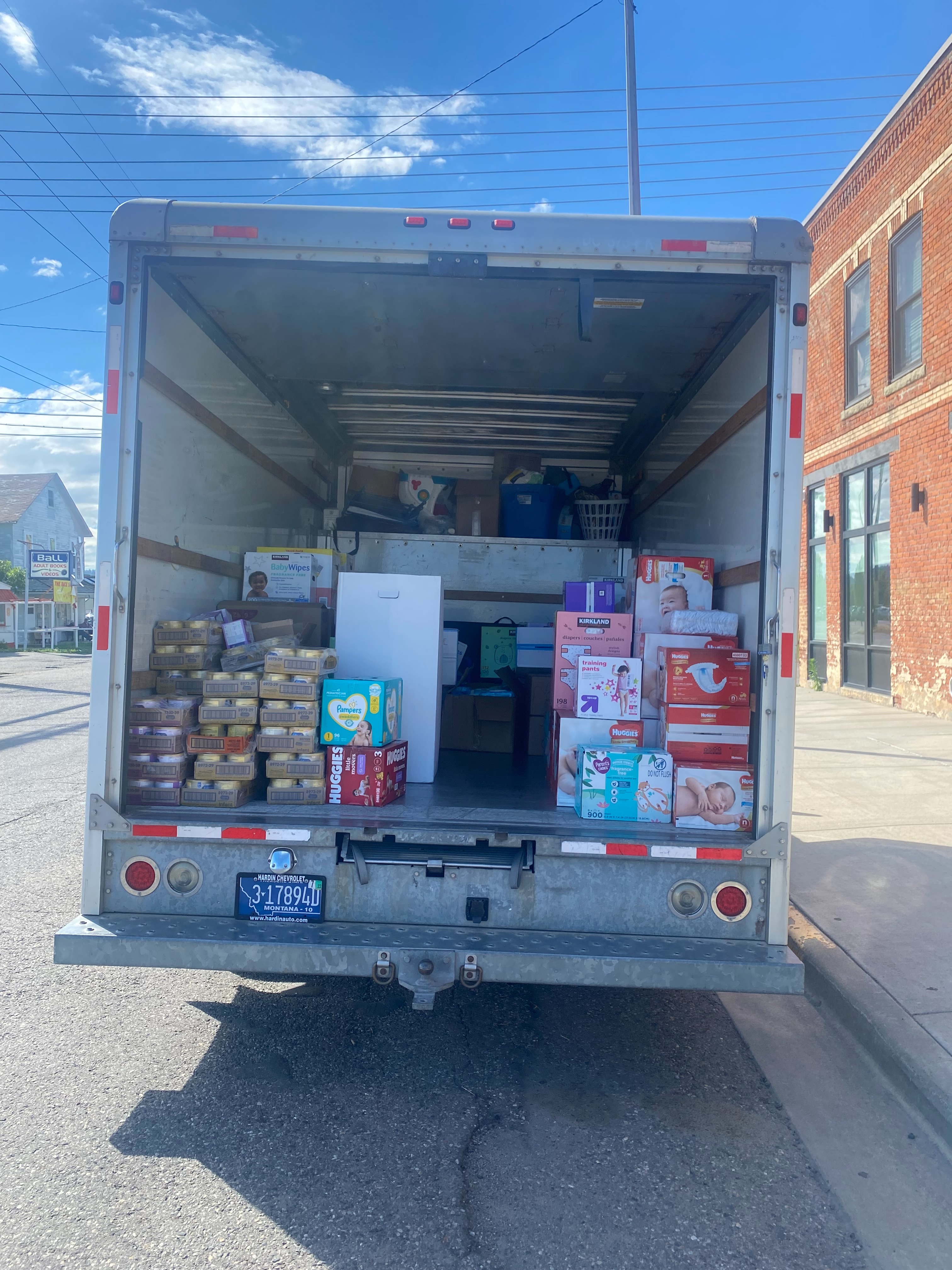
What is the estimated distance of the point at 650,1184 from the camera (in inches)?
108

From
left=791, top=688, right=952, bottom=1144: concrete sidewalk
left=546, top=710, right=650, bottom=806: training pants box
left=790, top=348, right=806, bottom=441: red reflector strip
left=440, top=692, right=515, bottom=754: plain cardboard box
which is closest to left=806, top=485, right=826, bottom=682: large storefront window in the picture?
left=791, top=688, right=952, bottom=1144: concrete sidewalk

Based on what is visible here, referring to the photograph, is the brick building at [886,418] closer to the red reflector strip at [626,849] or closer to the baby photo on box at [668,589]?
the baby photo on box at [668,589]

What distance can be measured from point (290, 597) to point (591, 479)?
293cm

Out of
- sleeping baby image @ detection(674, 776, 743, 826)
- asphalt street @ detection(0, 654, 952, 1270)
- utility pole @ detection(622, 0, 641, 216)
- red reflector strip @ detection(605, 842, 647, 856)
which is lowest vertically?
asphalt street @ detection(0, 654, 952, 1270)

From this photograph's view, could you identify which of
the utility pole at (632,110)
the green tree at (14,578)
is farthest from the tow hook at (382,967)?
the green tree at (14,578)

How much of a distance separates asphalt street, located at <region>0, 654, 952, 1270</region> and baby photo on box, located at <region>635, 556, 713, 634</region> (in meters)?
1.74

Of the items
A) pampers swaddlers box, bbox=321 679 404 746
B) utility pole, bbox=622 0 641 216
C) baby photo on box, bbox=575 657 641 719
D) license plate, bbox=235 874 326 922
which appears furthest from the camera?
utility pole, bbox=622 0 641 216

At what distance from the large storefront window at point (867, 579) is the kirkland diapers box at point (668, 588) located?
1018 cm

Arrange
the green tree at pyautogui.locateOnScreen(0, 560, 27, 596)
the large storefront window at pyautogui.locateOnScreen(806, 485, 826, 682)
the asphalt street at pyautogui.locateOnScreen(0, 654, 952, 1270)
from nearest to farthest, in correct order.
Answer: the asphalt street at pyautogui.locateOnScreen(0, 654, 952, 1270) < the large storefront window at pyautogui.locateOnScreen(806, 485, 826, 682) < the green tree at pyautogui.locateOnScreen(0, 560, 27, 596)

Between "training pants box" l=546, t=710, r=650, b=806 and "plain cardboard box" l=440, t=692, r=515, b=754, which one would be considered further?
"plain cardboard box" l=440, t=692, r=515, b=754

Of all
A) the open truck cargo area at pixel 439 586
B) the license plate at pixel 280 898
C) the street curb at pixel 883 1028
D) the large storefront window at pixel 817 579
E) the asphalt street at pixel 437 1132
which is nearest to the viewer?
the asphalt street at pixel 437 1132

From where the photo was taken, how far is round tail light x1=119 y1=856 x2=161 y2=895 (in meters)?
3.11

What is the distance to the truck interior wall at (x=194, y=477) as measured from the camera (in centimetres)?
354

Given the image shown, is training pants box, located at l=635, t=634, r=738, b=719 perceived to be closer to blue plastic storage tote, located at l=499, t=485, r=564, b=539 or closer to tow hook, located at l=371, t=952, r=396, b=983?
tow hook, located at l=371, t=952, r=396, b=983
